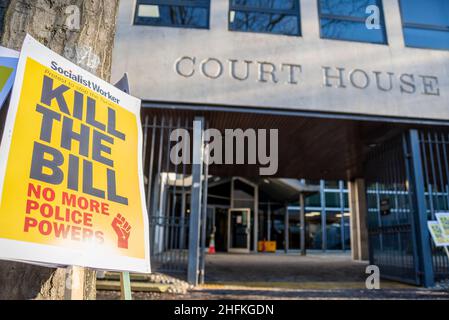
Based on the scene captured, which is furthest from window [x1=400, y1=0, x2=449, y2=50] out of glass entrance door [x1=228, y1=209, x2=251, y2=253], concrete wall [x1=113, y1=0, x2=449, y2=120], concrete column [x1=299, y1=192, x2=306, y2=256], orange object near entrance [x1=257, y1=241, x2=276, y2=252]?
orange object near entrance [x1=257, y1=241, x2=276, y2=252]

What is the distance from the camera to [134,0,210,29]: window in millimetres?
6883

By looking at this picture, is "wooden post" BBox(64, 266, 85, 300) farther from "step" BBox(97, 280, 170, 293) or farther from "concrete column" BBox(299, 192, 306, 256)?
"concrete column" BBox(299, 192, 306, 256)

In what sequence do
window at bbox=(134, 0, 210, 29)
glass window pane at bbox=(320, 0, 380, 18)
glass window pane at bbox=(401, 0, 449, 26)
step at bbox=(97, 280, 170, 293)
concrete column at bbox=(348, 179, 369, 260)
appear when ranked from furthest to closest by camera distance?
concrete column at bbox=(348, 179, 369, 260), glass window pane at bbox=(401, 0, 449, 26), glass window pane at bbox=(320, 0, 380, 18), window at bbox=(134, 0, 210, 29), step at bbox=(97, 280, 170, 293)

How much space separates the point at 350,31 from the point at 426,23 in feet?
5.86

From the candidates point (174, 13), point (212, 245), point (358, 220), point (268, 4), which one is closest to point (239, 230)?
point (212, 245)

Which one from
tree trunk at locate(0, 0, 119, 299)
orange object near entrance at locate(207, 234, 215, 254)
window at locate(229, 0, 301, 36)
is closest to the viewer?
tree trunk at locate(0, 0, 119, 299)

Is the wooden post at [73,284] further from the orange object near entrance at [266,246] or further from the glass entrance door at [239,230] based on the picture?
the orange object near entrance at [266,246]

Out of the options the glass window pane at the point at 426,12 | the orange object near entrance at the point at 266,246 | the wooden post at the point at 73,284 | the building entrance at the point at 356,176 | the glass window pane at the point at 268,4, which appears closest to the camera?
the wooden post at the point at 73,284

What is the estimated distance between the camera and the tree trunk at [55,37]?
63.0 inches

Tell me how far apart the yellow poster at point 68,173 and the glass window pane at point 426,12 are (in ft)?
24.9

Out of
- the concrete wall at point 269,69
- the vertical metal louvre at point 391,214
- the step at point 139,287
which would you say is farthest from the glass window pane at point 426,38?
the step at point 139,287

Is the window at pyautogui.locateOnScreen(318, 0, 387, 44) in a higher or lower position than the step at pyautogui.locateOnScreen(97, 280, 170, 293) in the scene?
higher

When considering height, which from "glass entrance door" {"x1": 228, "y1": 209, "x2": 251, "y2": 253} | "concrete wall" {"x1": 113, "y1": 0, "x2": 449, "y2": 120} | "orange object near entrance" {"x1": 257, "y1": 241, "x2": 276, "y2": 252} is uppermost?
"concrete wall" {"x1": 113, "y1": 0, "x2": 449, "y2": 120}

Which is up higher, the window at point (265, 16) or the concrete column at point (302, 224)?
the window at point (265, 16)
